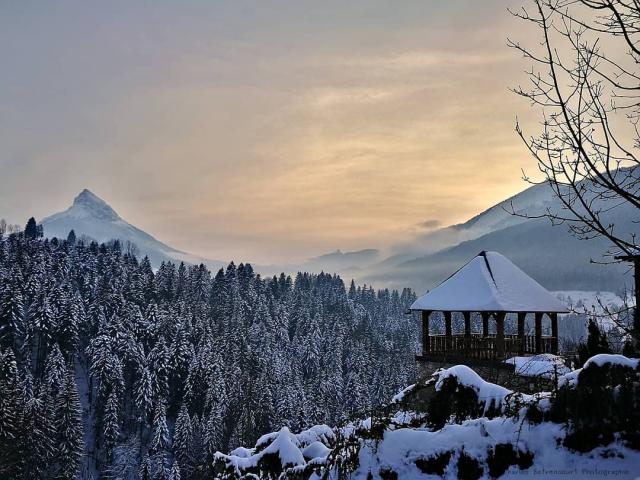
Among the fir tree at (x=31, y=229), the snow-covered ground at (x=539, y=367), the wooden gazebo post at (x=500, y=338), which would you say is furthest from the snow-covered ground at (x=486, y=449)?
the fir tree at (x=31, y=229)

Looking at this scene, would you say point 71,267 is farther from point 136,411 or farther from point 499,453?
point 499,453

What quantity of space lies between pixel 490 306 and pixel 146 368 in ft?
192

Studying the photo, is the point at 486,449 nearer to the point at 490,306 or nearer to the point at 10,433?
the point at 490,306

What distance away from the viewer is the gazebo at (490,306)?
19.8 metres

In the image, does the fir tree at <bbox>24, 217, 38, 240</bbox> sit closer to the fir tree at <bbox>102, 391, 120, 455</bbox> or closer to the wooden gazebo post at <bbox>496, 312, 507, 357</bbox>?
the fir tree at <bbox>102, 391, 120, 455</bbox>

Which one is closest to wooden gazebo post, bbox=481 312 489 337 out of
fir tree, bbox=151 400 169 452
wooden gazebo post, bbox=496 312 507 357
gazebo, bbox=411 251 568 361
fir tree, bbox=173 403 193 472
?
gazebo, bbox=411 251 568 361

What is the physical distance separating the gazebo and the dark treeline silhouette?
18746 mm

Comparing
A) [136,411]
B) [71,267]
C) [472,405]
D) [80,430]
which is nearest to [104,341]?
[136,411]

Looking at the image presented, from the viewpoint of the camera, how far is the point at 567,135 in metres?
5.58

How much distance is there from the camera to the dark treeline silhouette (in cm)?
5494

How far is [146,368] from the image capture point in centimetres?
6925

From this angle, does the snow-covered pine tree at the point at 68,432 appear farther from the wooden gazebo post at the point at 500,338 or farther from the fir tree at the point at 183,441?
the wooden gazebo post at the point at 500,338

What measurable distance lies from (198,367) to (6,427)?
34.2 m

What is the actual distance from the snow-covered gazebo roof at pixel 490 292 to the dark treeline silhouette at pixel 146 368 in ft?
62.5
